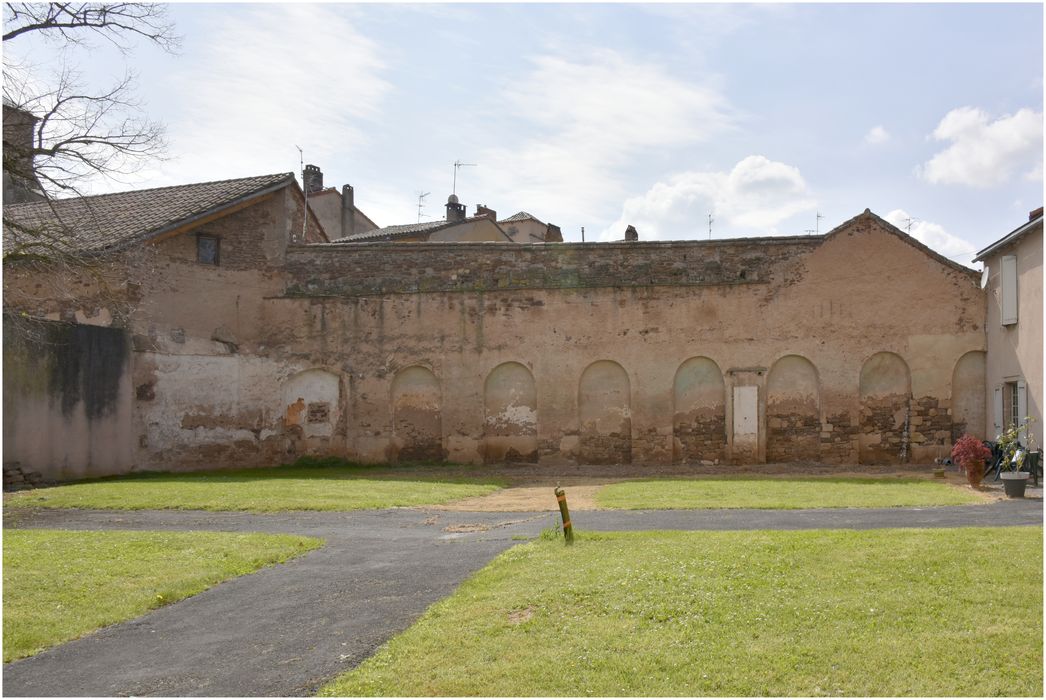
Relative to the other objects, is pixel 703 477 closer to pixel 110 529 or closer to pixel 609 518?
pixel 609 518

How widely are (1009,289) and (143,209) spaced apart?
2230cm

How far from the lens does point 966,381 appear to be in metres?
22.8

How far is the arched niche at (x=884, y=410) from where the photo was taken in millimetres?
23000

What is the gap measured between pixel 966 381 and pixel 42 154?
21.0 m

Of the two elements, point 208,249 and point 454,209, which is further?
point 454,209

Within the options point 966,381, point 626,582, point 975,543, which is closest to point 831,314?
point 966,381

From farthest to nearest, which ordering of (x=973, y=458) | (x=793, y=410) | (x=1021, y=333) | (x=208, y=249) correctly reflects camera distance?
(x=208, y=249) → (x=793, y=410) → (x=1021, y=333) → (x=973, y=458)

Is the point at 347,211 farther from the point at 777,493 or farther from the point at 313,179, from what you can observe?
the point at 777,493

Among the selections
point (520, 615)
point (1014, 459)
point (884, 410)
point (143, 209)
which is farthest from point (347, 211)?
point (520, 615)

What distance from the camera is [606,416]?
2427cm

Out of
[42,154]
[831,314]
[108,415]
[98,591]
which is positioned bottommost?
[98,591]

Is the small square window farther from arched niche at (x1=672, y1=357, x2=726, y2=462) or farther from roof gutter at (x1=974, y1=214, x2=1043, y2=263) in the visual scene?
roof gutter at (x1=974, y1=214, x2=1043, y2=263)

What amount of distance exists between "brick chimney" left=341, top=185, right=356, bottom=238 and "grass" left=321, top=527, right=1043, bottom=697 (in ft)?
102

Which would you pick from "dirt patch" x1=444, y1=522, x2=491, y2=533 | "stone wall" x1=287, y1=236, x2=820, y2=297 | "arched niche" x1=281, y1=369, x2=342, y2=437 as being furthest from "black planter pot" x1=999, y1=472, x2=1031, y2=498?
"arched niche" x1=281, y1=369, x2=342, y2=437
